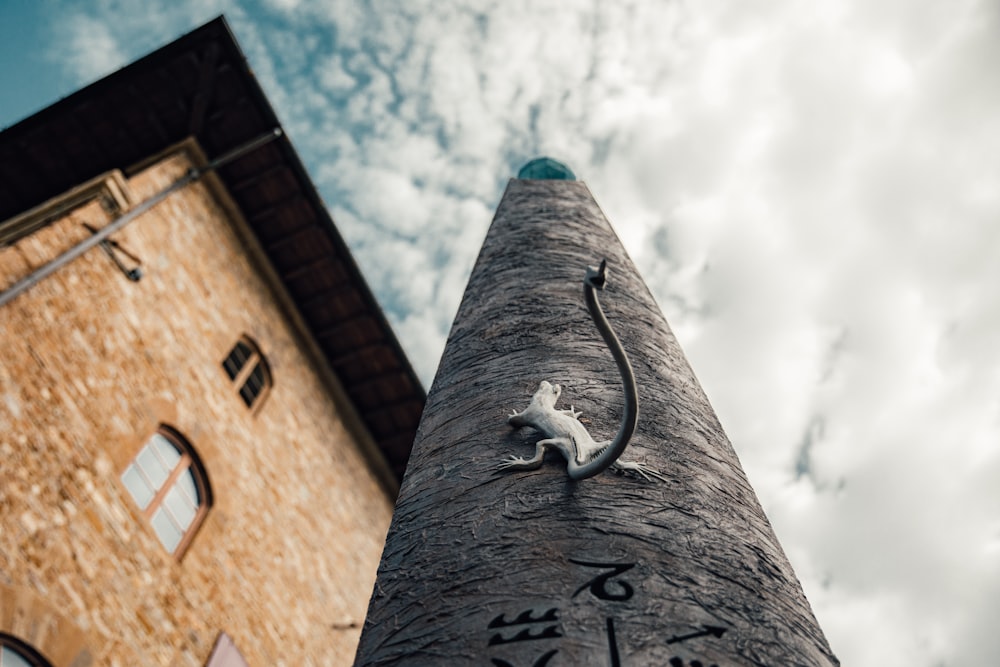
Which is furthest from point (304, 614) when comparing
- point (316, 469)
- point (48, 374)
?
point (48, 374)

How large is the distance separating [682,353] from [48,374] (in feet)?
17.2

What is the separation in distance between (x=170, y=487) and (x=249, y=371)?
215 centimetres

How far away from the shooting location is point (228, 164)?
905 centimetres

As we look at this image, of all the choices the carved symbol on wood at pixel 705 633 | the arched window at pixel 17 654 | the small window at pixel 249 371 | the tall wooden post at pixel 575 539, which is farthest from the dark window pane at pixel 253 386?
the carved symbol on wood at pixel 705 633

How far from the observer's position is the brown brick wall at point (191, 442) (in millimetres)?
4875

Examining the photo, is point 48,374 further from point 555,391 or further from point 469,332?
point 555,391

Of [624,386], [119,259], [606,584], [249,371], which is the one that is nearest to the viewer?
[606,584]

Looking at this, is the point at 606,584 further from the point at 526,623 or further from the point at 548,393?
the point at 548,393

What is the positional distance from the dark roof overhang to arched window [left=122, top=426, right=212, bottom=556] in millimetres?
3324

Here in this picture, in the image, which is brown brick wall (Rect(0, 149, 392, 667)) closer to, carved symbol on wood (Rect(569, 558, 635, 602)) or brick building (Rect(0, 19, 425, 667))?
brick building (Rect(0, 19, 425, 667))

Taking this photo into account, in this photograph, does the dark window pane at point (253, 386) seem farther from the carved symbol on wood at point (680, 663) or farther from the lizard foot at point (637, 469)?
the carved symbol on wood at point (680, 663)

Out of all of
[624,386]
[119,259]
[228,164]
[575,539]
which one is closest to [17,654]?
[119,259]

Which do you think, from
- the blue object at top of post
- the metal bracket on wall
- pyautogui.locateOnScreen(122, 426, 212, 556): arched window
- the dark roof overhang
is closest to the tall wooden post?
the blue object at top of post

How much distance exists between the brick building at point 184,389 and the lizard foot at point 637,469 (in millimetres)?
4527
